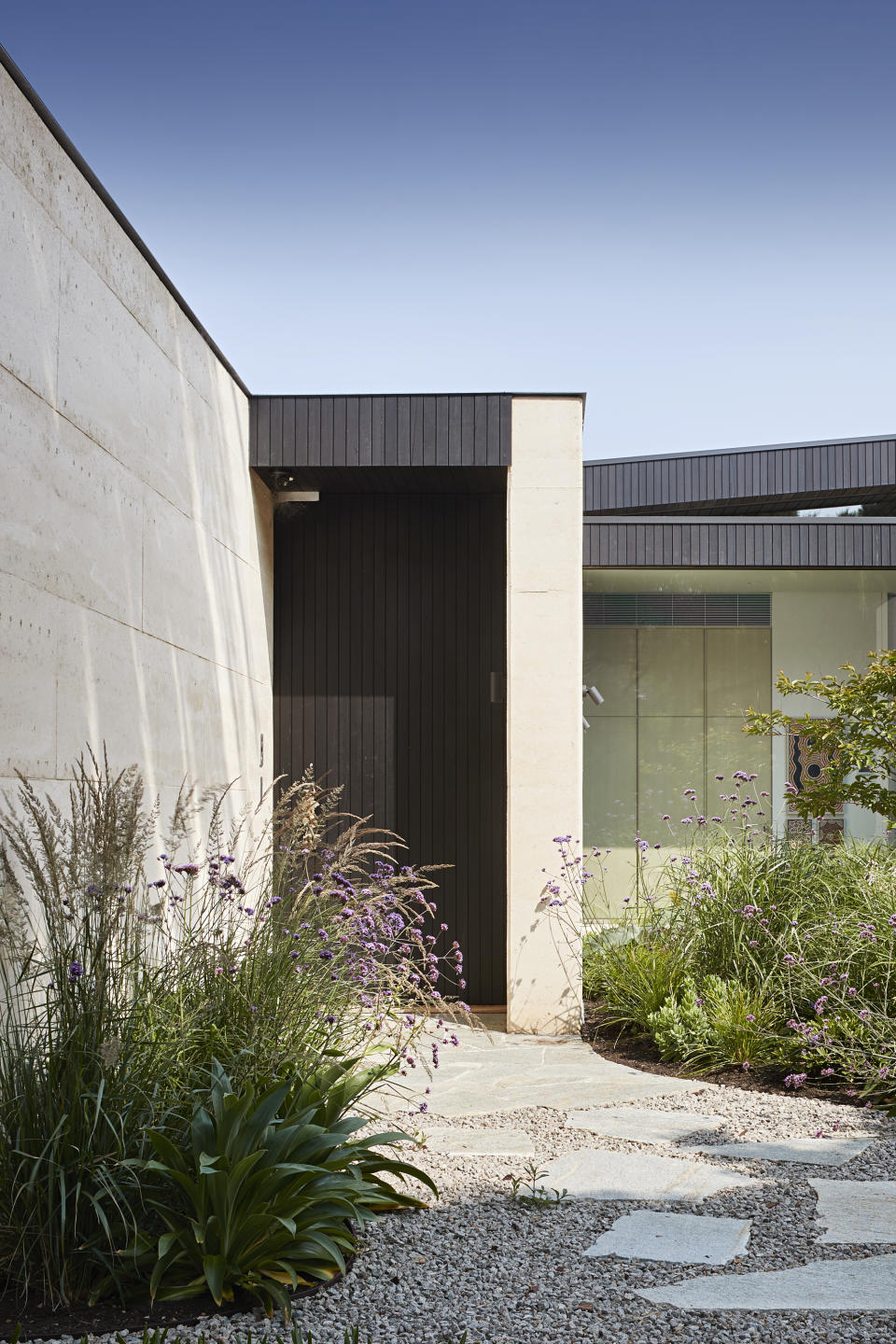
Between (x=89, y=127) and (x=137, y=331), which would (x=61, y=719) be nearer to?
(x=137, y=331)

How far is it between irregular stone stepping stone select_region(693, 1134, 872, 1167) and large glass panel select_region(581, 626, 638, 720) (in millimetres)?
4628

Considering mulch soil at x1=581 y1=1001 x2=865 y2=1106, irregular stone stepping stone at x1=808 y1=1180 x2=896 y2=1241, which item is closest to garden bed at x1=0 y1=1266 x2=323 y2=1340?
irregular stone stepping stone at x1=808 y1=1180 x2=896 y2=1241

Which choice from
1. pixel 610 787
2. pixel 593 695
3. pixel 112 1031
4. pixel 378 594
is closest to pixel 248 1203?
pixel 112 1031

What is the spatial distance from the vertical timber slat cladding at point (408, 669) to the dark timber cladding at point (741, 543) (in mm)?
1385

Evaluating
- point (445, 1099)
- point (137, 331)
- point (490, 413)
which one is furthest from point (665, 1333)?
point (490, 413)

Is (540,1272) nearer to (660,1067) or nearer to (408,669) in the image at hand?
(660,1067)

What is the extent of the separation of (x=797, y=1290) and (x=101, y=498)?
3.29m

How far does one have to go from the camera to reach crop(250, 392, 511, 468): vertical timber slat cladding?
6.60m

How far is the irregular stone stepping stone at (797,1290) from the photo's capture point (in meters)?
2.59

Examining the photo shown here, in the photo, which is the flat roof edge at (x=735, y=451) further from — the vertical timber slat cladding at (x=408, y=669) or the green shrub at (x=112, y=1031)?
the green shrub at (x=112, y=1031)

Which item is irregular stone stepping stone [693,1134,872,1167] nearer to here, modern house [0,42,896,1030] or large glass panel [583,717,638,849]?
modern house [0,42,896,1030]

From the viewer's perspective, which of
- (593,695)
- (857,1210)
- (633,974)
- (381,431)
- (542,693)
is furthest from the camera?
(593,695)

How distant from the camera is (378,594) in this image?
741 cm

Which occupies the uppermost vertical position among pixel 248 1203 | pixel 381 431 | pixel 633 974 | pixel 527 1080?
pixel 381 431
